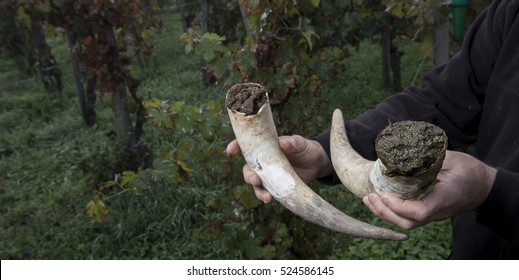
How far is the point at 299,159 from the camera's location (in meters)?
1.52

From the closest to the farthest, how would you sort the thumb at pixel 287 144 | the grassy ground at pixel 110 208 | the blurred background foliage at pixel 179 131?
the thumb at pixel 287 144, the blurred background foliage at pixel 179 131, the grassy ground at pixel 110 208

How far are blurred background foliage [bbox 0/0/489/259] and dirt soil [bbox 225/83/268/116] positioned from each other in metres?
0.86

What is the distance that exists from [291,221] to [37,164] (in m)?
4.30

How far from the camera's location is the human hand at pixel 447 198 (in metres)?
1.11

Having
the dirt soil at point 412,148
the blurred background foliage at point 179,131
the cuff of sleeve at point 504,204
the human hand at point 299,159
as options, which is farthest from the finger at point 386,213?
the blurred background foliage at point 179,131

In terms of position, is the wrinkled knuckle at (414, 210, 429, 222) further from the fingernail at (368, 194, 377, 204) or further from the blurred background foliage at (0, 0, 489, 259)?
the blurred background foliage at (0, 0, 489, 259)

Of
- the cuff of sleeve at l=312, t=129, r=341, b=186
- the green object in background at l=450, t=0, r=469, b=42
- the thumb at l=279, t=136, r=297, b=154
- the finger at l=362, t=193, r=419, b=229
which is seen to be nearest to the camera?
the finger at l=362, t=193, r=419, b=229

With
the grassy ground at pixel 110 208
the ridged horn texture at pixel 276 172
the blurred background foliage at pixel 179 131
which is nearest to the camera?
the ridged horn texture at pixel 276 172

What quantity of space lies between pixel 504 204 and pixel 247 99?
75 centimetres

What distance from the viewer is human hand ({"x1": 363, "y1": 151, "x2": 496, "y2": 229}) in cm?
111

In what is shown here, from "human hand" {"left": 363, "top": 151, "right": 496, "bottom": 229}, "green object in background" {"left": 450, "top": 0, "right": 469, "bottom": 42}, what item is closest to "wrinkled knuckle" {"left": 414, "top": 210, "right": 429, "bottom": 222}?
"human hand" {"left": 363, "top": 151, "right": 496, "bottom": 229}

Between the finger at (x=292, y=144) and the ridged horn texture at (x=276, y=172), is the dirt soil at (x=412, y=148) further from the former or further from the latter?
the finger at (x=292, y=144)

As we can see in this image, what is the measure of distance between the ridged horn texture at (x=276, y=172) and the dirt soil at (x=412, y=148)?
0.24 metres

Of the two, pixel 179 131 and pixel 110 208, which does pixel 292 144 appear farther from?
pixel 110 208
